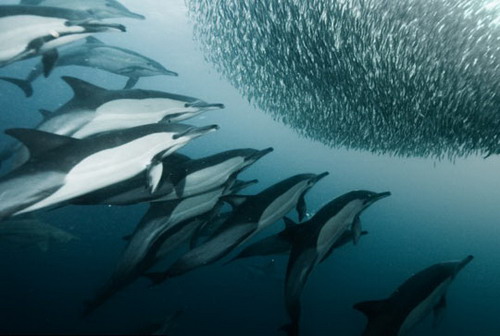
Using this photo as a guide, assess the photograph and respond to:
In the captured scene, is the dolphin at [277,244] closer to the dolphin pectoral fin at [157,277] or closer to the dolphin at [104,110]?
the dolphin pectoral fin at [157,277]

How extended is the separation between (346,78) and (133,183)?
17.9 ft

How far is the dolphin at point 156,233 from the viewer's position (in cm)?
330

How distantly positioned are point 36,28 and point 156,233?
2043mm

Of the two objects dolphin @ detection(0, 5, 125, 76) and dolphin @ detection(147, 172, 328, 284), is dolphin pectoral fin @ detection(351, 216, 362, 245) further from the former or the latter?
dolphin @ detection(0, 5, 125, 76)

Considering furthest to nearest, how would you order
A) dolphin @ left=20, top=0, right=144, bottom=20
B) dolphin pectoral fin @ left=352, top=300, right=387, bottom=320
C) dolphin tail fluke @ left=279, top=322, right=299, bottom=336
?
dolphin @ left=20, top=0, right=144, bottom=20, dolphin pectoral fin @ left=352, top=300, right=387, bottom=320, dolphin tail fluke @ left=279, top=322, right=299, bottom=336

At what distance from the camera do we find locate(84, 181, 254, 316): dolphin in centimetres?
330

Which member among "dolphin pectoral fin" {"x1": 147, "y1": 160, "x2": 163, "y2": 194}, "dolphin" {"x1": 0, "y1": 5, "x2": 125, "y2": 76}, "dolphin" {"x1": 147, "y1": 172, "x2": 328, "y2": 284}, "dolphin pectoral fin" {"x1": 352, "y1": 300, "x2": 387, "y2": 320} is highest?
"dolphin" {"x1": 0, "y1": 5, "x2": 125, "y2": 76}

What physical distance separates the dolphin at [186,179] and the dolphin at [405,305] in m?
1.98

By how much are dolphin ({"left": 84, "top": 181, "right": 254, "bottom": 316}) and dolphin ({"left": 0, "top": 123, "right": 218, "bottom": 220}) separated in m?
0.99

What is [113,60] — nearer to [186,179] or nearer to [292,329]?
[186,179]

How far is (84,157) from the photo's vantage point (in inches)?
88.0

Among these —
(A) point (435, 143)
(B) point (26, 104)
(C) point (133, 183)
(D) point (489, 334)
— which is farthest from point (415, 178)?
(C) point (133, 183)

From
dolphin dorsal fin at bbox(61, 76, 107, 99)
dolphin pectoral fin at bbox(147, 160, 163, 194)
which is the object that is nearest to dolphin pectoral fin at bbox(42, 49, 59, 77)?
dolphin dorsal fin at bbox(61, 76, 107, 99)

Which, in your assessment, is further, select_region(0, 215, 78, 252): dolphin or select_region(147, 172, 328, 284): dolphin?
select_region(0, 215, 78, 252): dolphin
